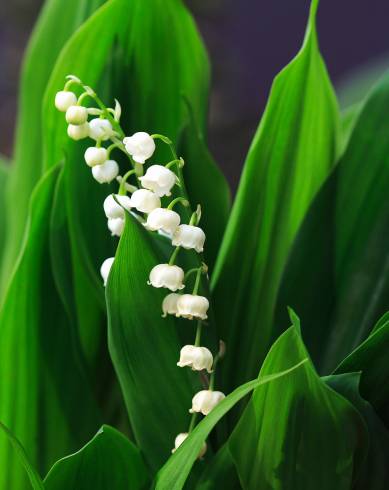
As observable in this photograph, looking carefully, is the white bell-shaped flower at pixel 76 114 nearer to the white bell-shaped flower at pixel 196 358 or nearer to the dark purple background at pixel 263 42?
the white bell-shaped flower at pixel 196 358

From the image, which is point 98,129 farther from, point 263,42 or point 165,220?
point 263,42

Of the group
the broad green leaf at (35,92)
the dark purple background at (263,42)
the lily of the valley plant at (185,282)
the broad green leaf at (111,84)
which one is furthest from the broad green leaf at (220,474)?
the dark purple background at (263,42)

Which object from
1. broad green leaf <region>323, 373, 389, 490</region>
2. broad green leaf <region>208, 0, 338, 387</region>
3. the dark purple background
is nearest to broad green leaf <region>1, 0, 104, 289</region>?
broad green leaf <region>208, 0, 338, 387</region>

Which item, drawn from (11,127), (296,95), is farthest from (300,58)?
(11,127)

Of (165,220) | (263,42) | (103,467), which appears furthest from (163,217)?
(263,42)

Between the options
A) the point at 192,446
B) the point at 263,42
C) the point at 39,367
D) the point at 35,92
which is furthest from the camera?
the point at 263,42

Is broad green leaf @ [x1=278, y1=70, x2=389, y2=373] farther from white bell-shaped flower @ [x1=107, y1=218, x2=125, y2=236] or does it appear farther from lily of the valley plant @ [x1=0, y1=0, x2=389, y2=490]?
white bell-shaped flower @ [x1=107, y1=218, x2=125, y2=236]
